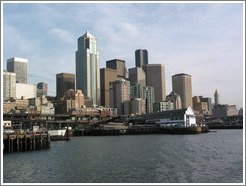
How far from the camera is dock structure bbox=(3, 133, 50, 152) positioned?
75.8 meters

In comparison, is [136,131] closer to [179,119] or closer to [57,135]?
[179,119]

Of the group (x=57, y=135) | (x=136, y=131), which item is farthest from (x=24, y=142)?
(x=136, y=131)

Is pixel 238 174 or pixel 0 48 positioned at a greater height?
pixel 0 48

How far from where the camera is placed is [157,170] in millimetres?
45844

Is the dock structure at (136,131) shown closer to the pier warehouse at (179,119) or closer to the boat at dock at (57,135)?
the pier warehouse at (179,119)

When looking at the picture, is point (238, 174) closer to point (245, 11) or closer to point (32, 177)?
point (245, 11)

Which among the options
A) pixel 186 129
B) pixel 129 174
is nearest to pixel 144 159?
pixel 129 174

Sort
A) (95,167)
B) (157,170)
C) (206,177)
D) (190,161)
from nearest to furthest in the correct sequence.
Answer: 1. (206,177)
2. (157,170)
3. (95,167)
4. (190,161)

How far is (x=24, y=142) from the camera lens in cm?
8056

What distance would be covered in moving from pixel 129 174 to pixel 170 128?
134803 mm

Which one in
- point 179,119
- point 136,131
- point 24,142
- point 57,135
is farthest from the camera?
point 179,119

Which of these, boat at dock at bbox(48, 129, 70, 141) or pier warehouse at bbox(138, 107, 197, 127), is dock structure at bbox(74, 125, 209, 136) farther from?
boat at dock at bbox(48, 129, 70, 141)

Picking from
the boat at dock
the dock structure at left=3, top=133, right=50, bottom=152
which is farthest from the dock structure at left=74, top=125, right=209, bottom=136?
the dock structure at left=3, top=133, right=50, bottom=152

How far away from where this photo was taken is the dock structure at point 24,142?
75750 millimetres
